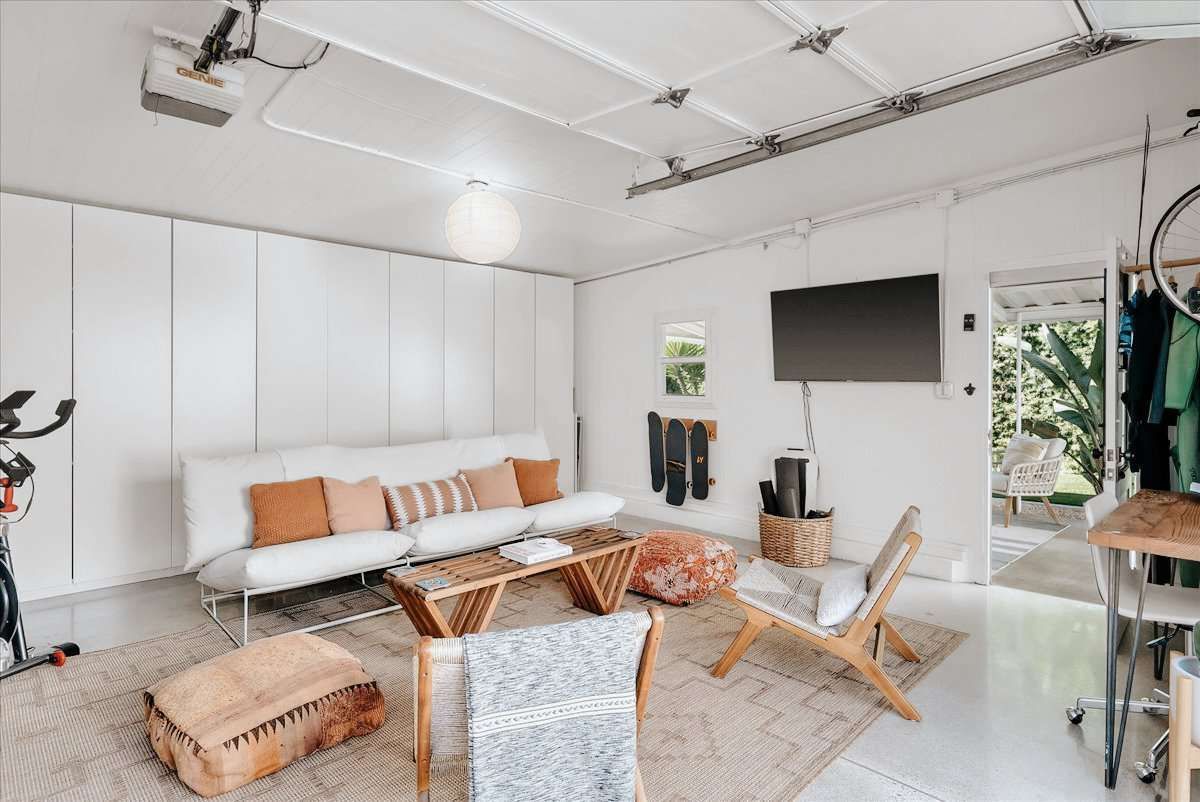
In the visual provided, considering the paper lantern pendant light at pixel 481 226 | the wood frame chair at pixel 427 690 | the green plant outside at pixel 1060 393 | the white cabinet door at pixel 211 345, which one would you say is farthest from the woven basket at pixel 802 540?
the white cabinet door at pixel 211 345

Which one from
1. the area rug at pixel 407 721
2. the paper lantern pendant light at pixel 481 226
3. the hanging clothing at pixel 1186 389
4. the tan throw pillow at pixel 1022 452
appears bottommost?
the area rug at pixel 407 721

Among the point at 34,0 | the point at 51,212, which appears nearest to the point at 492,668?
the point at 34,0

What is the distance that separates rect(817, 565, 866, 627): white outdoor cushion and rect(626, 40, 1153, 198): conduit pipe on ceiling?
2062mm

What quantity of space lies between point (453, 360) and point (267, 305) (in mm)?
1699

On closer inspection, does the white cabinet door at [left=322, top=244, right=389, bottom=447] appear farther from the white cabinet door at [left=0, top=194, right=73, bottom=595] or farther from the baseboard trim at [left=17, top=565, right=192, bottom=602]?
the white cabinet door at [left=0, top=194, right=73, bottom=595]

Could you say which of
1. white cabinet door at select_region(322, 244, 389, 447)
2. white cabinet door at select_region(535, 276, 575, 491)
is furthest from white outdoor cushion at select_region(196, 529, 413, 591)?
white cabinet door at select_region(535, 276, 575, 491)

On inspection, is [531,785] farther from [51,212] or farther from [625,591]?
[51,212]

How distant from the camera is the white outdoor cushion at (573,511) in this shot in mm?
4734

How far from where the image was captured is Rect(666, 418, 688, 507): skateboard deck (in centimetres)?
621

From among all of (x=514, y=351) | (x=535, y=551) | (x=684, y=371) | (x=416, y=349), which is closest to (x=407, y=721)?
Result: (x=535, y=551)

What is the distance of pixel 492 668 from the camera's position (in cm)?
142

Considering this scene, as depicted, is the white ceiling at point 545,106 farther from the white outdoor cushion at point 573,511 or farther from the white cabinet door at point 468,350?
the white outdoor cushion at point 573,511

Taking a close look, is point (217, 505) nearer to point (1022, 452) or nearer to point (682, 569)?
point (682, 569)

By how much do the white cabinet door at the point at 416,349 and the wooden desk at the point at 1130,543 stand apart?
16.8 ft
